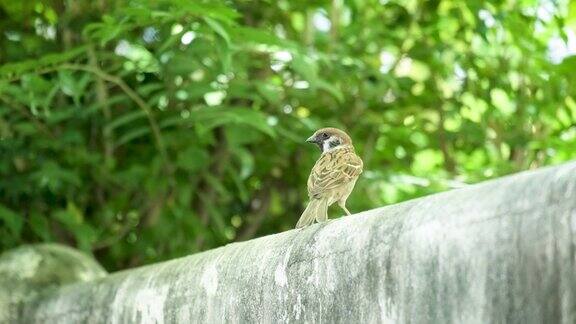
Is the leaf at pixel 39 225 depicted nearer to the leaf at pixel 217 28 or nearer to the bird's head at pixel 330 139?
the leaf at pixel 217 28

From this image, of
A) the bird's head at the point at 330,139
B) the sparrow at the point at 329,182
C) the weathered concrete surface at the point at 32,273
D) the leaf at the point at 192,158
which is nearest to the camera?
the sparrow at the point at 329,182

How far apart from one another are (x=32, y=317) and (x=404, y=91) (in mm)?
2615

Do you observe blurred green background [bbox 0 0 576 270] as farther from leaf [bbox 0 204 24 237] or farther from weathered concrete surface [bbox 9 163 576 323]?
weathered concrete surface [bbox 9 163 576 323]

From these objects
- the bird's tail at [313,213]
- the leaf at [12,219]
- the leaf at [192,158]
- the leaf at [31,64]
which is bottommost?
the leaf at [12,219]

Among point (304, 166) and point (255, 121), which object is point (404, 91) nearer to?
point (304, 166)

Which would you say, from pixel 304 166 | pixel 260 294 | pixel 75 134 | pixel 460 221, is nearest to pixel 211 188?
pixel 304 166

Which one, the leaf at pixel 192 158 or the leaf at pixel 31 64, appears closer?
the leaf at pixel 31 64

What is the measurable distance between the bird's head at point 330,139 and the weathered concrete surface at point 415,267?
2.50 feet

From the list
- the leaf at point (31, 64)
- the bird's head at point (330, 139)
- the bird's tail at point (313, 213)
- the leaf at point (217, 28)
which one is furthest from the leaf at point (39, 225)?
the bird's tail at point (313, 213)

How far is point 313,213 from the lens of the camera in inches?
166

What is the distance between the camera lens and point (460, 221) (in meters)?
2.64

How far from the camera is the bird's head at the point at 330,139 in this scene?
4.83 metres

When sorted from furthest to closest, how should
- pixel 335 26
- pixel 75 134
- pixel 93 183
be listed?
pixel 335 26 < pixel 93 183 < pixel 75 134

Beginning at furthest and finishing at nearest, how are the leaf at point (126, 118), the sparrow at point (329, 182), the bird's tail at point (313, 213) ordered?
1. the leaf at point (126, 118)
2. the sparrow at point (329, 182)
3. the bird's tail at point (313, 213)
